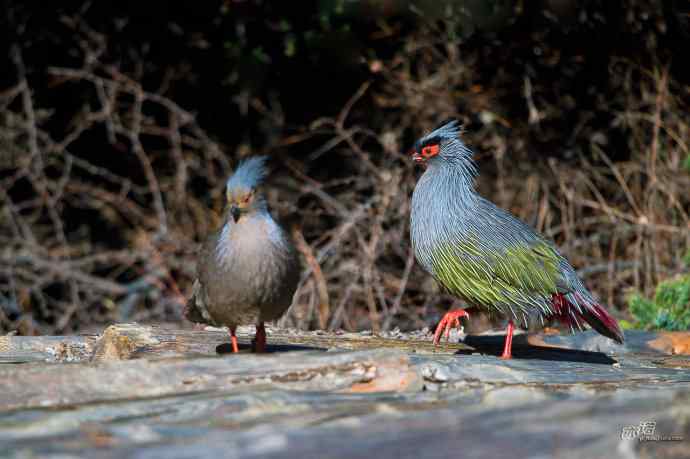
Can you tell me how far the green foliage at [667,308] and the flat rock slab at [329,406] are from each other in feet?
4.69

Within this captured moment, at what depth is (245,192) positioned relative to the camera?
384 centimetres

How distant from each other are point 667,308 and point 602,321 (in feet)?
3.95

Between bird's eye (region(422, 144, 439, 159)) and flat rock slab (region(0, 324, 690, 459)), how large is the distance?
4.87 ft

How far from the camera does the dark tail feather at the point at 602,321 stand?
463 centimetres

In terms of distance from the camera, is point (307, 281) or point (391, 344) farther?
point (307, 281)

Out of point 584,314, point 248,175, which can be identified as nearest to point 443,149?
point 584,314

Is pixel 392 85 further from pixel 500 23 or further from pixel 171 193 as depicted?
pixel 171 193

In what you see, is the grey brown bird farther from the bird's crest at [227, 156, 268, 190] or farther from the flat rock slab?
the flat rock slab

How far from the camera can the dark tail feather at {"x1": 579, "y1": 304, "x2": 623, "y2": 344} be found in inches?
182

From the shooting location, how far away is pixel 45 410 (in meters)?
2.55

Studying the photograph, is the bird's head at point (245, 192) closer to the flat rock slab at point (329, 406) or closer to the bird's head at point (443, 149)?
the flat rock slab at point (329, 406)

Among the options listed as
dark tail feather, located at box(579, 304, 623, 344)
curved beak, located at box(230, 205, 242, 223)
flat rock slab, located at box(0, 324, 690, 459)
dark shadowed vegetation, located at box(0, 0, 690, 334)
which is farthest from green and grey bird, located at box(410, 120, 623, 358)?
dark shadowed vegetation, located at box(0, 0, 690, 334)

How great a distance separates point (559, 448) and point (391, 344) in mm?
2683

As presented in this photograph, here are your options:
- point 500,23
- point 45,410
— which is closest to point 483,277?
point 45,410
